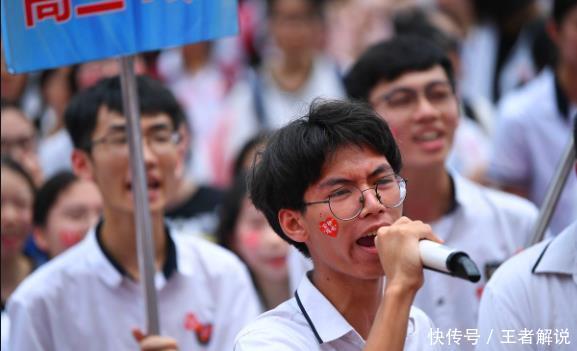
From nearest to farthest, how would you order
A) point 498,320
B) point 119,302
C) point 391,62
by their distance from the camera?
point 498,320, point 119,302, point 391,62

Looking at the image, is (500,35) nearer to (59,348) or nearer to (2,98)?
(2,98)

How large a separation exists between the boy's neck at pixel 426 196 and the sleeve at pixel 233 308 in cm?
78

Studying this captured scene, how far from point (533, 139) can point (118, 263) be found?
254cm

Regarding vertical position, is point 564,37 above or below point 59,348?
above

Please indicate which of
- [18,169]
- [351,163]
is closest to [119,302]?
[18,169]

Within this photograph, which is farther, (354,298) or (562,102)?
(562,102)

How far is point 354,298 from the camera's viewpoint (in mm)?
3695

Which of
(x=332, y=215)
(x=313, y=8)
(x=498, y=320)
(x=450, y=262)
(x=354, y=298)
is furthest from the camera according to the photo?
(x=313, y=8)

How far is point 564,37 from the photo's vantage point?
6305mm

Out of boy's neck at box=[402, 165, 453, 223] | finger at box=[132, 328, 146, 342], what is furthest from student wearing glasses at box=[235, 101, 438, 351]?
boy's neck at box=[402, 165, 453, 223]

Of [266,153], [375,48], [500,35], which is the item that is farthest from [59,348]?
[500,35]

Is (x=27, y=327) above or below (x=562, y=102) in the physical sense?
below

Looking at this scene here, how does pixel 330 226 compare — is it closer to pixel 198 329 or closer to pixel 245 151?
pixel 198 329

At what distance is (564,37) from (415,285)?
3365mm
